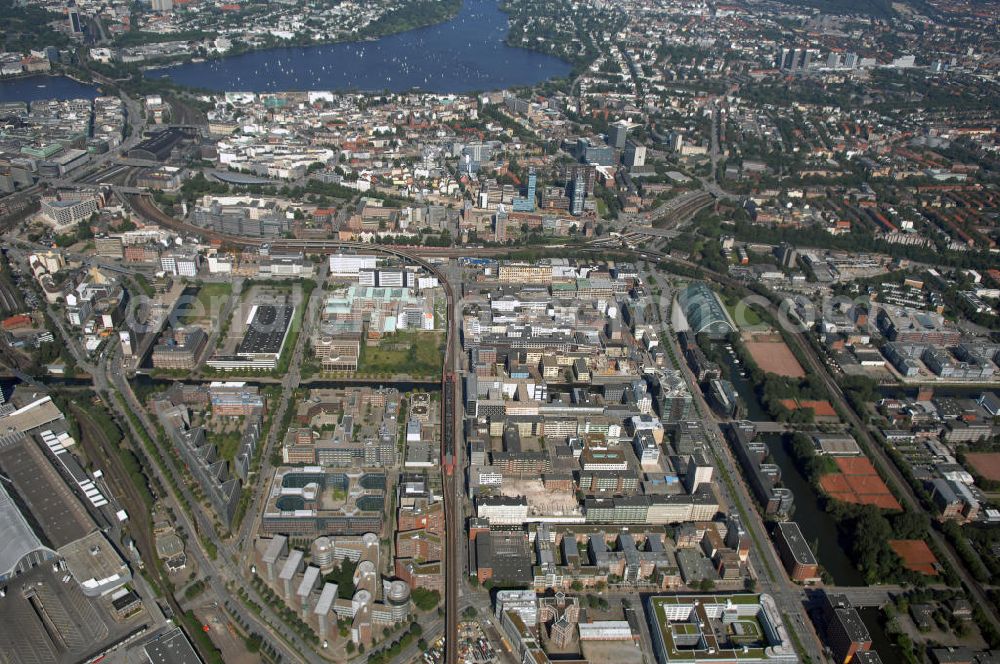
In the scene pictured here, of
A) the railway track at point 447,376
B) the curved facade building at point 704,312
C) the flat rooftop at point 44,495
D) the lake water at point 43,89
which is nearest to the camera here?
the railway track at point 447,376

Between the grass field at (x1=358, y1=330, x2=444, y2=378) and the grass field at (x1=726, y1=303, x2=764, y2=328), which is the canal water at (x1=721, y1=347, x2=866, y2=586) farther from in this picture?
the grass field at (x1=358, y1=330, x2=444, y2=378)

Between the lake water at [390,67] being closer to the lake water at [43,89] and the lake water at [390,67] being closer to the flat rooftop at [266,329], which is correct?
the lake water at [43,89]

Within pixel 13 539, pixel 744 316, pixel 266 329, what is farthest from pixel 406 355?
pixel 744 316

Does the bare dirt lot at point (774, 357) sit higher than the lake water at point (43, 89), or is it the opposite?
the lake water at point (43, 89)

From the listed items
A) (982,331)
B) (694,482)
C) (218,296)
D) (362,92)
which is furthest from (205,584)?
(362,92)

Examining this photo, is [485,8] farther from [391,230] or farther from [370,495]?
[370,495]

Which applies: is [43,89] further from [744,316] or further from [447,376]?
[744,316]

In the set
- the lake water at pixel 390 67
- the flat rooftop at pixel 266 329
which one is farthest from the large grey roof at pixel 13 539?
the lake water at pixel 390 67
